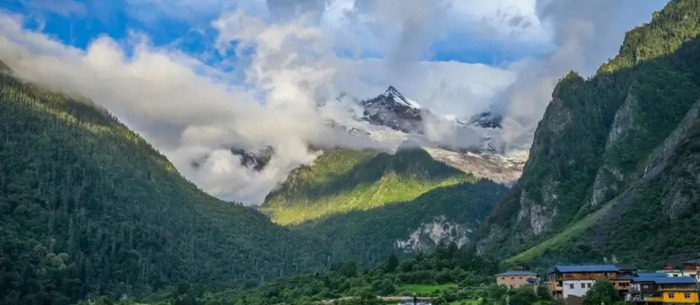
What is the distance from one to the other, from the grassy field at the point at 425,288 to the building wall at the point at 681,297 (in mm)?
51192

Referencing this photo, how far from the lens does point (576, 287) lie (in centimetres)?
14125

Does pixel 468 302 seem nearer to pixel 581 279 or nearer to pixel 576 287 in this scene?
pixel 576 287

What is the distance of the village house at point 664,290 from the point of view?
131 meters

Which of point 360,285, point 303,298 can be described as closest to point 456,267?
point 360,285

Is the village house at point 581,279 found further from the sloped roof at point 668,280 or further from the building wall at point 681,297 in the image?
the building wall at point 681,297

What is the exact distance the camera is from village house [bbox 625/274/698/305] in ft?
431

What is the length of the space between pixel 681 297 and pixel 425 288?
6192cm

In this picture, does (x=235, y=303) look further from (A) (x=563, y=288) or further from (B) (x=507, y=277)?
(A) (x=563, y=288)

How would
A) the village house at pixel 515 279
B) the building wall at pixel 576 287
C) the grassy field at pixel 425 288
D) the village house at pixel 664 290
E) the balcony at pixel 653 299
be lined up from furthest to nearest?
the grassy field at pixel 425 288, the village house at pixel 515 279, the building wall at pixel 576 287, the balcony at pixel 653 299, the village house at pixel 664 290

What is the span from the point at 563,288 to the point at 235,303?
87.5 meters

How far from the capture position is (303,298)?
600ft

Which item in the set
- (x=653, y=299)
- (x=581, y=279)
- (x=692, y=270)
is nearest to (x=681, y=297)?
(x=653, y=299)


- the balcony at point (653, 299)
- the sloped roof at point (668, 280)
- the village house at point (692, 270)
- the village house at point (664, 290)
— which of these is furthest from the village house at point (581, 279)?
the village house at point (692, 270)

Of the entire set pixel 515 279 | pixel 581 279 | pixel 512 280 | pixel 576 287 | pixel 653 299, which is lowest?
pixel 653 299
